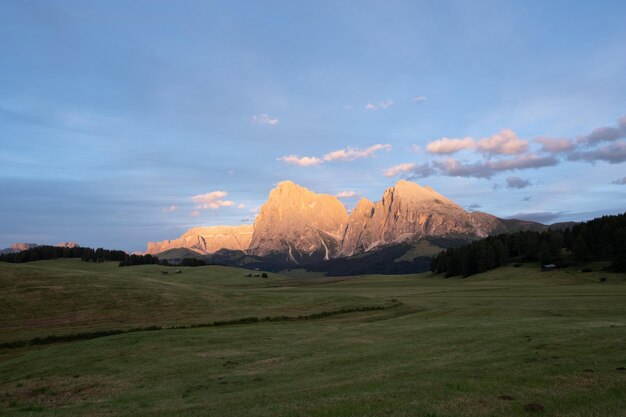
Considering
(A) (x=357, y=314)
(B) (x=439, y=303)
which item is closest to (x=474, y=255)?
(B) (x=439, y=303)

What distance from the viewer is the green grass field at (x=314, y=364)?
16.5 meters

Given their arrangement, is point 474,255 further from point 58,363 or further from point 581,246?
point 58,363

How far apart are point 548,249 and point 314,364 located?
141 meters

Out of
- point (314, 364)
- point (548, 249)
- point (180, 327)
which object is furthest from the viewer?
point (548, 249)

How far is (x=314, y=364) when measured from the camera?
28.7 m

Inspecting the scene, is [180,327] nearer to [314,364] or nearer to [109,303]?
[109,303]

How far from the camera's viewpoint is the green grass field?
54.0 ft

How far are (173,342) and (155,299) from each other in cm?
3231

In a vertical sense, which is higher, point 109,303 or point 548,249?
point 548,249

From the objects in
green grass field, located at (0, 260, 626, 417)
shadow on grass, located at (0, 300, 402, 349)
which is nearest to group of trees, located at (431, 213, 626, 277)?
green grass field, located at (0, 260, 626, 417)

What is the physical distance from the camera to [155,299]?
229 feet

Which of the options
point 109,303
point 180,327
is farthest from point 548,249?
point 109,303

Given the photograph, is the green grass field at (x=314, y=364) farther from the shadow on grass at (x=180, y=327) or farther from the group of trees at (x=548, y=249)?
the group of trees at (x=548, y=249)

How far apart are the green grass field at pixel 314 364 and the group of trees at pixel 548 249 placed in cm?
8247
